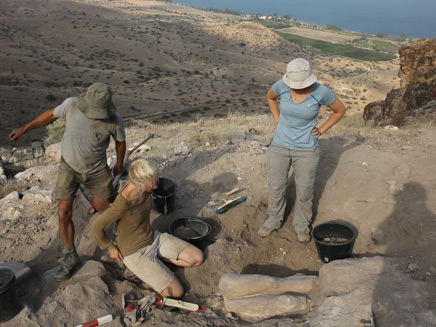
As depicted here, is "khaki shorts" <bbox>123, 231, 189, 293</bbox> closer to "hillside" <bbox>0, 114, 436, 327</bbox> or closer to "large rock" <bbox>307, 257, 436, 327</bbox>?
"hillside" <bbox>0, 114, 436, 327</bbox>

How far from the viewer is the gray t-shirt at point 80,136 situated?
358cm

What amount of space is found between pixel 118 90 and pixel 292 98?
29.4 m

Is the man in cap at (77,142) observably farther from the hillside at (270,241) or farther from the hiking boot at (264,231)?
the hiking boot at (264,231)

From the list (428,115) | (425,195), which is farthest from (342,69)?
(425,195)

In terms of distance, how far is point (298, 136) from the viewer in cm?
386

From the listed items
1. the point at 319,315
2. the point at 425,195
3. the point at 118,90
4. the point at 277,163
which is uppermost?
the point at 277,163

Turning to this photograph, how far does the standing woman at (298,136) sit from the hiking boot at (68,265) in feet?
Result: 7.18

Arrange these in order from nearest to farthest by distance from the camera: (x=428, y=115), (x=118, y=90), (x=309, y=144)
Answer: (x=309, y=144), (x=428, y=115), (x=118, y=90)

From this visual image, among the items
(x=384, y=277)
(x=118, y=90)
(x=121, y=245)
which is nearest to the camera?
(x=384, y=277)

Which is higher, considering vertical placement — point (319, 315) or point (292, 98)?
point (292, 98)

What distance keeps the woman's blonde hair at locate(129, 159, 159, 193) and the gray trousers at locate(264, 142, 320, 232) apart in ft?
5.19

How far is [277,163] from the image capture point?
13.5 ft

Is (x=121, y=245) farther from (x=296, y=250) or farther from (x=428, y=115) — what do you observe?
(x=428, y=115)

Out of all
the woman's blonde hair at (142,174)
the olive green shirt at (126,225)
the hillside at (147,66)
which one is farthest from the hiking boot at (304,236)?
the hillside at (147,66)
